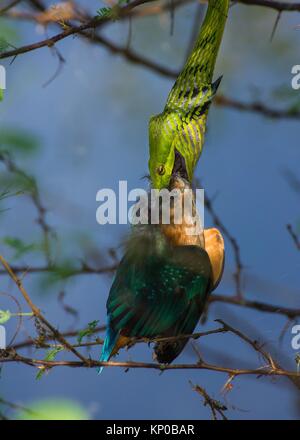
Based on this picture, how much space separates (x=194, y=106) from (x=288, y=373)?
380 millimetres

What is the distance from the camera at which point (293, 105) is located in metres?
1.42

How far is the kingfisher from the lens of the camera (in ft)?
3.38

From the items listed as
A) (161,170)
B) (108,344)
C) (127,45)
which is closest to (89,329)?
(108,344)

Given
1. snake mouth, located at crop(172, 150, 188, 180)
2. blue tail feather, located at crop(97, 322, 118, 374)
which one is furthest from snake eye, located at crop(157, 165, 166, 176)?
blue tail feather, located at crop(97, 322, 118, 374)

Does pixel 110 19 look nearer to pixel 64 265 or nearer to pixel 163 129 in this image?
pixel 163 129

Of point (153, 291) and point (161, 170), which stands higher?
point (161, 170)

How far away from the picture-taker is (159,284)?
3.41ft

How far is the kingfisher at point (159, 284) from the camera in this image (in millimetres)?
1029

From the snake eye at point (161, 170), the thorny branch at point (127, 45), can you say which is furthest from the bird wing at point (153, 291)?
the thorny branch at point (127, 45)

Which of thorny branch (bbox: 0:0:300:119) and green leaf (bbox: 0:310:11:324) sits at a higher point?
thorny branch (bbox: 0:0:300:119)

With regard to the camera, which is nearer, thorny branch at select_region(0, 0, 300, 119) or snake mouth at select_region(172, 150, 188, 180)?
snake mouth at select_region(172, 150, 188, 180)

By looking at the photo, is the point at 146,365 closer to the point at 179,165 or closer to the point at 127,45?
the point at 179,165

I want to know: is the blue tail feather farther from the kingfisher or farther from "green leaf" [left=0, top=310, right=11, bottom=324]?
"green leaf" [left=0, top=310, right=11, bottom=324]
